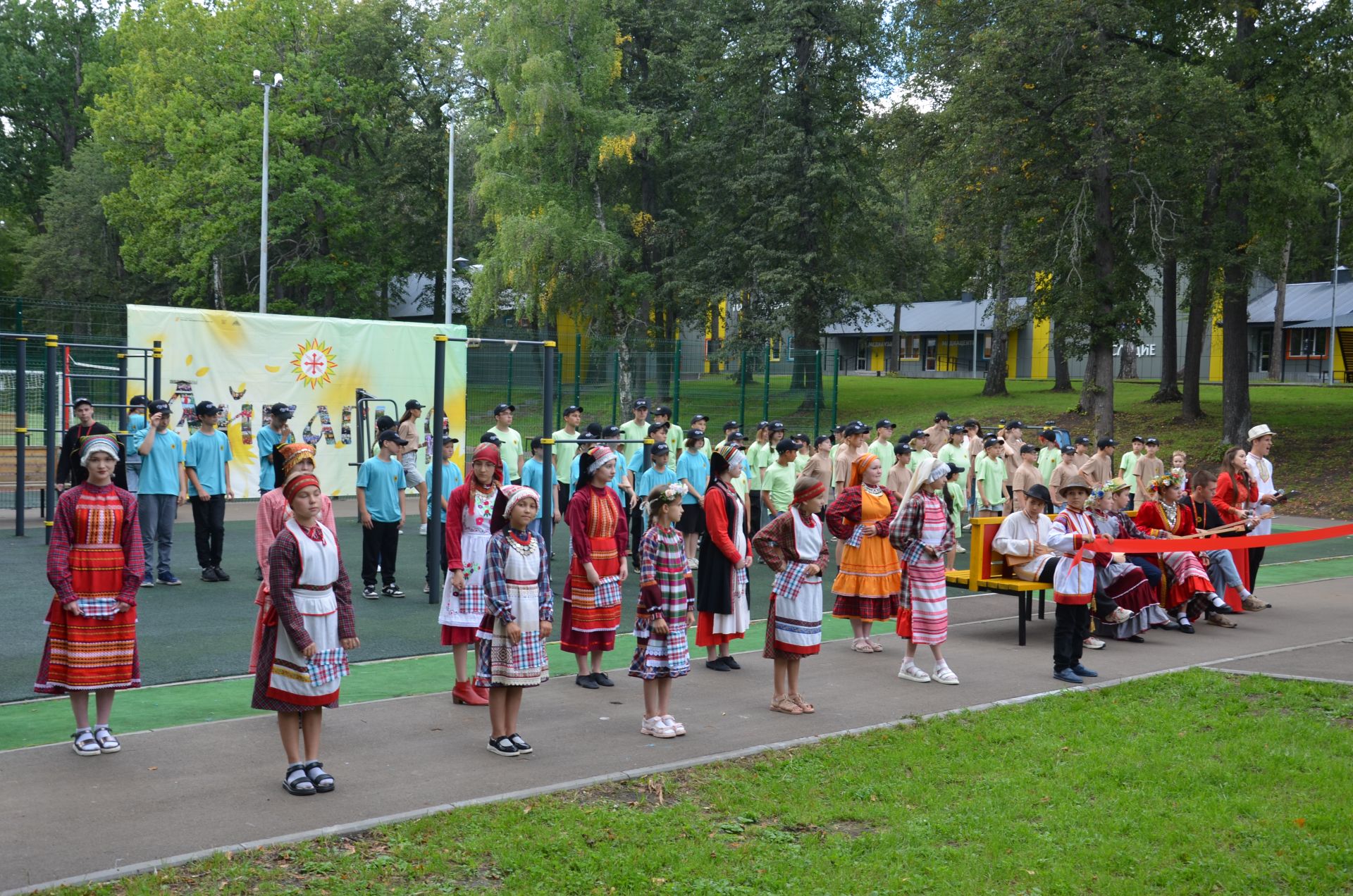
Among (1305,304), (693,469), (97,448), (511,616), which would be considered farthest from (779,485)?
(1305,304)

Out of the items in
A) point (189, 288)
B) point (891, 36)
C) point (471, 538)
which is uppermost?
point (891, 36)

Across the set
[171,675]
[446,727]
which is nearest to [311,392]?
[171,675]

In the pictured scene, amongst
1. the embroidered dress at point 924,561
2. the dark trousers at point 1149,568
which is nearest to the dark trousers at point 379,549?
the embroidered dress at point 924,561

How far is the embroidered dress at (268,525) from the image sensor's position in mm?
6223

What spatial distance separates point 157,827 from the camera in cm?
558

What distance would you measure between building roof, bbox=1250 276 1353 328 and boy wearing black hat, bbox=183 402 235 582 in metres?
52.7

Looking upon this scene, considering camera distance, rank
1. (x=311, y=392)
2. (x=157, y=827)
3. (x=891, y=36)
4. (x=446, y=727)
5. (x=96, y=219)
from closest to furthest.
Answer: (x=157, y=827) → (x=446, y=727) → (x=311, y=392) → (x=891, y=36) → (x=96, y=219)

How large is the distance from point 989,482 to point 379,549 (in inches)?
369

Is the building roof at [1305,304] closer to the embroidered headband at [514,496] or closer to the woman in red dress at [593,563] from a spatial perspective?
the woman in red dress at [593,563]

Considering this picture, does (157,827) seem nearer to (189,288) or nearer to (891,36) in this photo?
(891,36)

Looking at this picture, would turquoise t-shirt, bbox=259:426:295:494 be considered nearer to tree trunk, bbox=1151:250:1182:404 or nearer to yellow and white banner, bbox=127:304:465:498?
yellow and white banner, bbox=127:304:465:498

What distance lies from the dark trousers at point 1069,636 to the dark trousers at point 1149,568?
8.25ft

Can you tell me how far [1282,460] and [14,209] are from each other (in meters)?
58.5

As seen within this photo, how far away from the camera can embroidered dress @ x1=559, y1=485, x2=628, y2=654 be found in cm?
841
